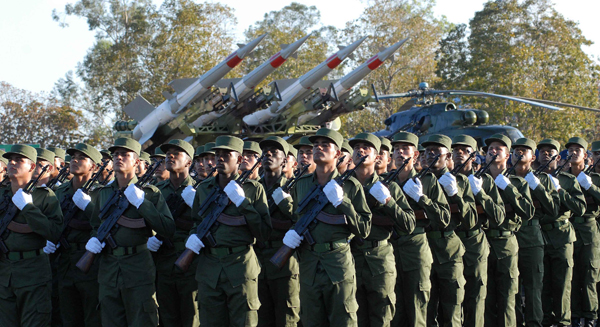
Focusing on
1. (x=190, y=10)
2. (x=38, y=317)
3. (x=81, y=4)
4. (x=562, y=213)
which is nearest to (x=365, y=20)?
(x=190, y=10)

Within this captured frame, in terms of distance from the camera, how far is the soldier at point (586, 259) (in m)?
7.20

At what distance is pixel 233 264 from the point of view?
4.81m

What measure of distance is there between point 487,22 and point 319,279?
31173mm

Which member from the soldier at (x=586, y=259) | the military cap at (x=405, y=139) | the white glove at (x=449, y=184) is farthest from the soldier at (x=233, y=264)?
the soldier at (x=586, y=259)

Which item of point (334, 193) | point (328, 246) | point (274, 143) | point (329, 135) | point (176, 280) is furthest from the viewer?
point (176, 280)

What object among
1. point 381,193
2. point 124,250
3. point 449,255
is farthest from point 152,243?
point 449,255

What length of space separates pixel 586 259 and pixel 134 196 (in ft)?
16.9

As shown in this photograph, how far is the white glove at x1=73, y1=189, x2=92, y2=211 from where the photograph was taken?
5.59 m

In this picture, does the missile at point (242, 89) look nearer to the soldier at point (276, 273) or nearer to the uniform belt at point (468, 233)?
the soldier at point (276, 273)

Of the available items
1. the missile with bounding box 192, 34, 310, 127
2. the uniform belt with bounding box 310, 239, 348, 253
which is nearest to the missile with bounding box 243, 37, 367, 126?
the missile with bounding box 192, 34, 310, 127

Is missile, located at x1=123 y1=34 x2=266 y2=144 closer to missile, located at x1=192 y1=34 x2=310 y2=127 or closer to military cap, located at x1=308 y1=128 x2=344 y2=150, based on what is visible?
missile, located at x1=192 y1=34 x2=310 y2=127

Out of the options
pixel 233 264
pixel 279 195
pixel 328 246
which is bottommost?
pixel 233 264

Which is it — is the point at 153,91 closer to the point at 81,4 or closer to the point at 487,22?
the point at 81,4

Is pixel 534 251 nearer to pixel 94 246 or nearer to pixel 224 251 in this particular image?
pixel 224 251
